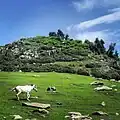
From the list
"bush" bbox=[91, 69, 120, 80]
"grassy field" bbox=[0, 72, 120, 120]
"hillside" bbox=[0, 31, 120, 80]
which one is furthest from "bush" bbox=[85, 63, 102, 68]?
"grassy field" bbox=[0, 72, 120, 120]

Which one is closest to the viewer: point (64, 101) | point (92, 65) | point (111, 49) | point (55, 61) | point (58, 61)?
point (64, 101)

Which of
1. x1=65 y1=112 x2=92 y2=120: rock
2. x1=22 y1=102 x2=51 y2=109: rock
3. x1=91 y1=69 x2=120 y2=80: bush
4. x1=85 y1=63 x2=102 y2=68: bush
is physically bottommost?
x1=65 y1=112 x2=92 y2=120: rock

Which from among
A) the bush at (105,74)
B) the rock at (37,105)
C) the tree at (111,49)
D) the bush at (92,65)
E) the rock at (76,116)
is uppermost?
the tree at (111,49)

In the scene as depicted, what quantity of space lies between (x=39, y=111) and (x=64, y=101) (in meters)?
9.65

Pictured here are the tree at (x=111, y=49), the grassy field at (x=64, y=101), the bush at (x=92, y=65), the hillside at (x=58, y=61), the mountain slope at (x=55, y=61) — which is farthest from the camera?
the tree at (x=111, y=49)

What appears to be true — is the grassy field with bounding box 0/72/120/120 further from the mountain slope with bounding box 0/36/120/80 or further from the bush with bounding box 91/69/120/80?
the mountain slope with bounding box 0/36/120/80

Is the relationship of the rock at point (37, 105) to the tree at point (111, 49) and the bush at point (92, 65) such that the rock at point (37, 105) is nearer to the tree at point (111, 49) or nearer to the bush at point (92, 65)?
the bush at point (92, 65)

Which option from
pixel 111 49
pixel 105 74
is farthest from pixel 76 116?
pixel 111 49

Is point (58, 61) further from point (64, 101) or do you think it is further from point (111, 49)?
point (64, 101)

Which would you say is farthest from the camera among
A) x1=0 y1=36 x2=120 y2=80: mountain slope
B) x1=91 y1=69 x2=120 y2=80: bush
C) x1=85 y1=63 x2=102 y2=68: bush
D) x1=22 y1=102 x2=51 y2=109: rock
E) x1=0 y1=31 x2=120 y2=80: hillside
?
x1=85 y1=63 x2=102 y2=68: bush

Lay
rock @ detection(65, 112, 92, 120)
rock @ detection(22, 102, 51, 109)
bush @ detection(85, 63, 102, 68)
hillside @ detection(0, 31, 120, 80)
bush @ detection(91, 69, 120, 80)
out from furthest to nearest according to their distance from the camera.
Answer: bush @ detection(85, 63, 102, 68) → hillside @ detection(0, 31, 120, 80) → bush @ detection(91, 69, 120, 80) → rock @ detection(22, 102, 51, 109) → rock @ detection(65, 112, 92, 120)

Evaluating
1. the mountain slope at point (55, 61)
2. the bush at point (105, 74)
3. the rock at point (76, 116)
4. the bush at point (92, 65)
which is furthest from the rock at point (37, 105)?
the bush at point (92, 65)

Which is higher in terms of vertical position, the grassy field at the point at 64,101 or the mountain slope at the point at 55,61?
the mountain slope at the point at 55,61

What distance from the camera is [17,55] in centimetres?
15112
